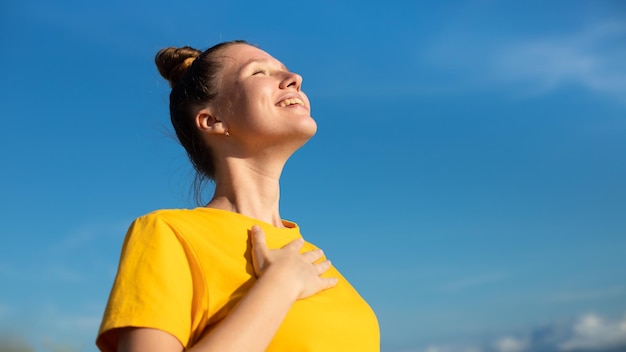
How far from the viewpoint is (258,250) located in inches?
97.4

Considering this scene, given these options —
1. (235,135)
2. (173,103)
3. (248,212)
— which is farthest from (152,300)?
(173,103)

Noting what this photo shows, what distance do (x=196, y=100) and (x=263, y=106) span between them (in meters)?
0.43

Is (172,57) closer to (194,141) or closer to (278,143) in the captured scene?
(194,141)

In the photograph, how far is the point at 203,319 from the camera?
2.25 meters

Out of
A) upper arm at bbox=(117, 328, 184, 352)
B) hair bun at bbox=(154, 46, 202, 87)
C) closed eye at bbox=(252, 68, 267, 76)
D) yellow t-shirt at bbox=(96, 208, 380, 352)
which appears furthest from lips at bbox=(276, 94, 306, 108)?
upper arm at bbox=(117, 328, 184, 352)

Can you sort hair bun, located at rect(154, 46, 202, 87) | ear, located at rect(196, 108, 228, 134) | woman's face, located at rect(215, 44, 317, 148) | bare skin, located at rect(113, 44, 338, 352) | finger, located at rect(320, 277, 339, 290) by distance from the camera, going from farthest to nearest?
hair bun, located at rect(154, 46, 202, 87) < ear, located at rect(196, 108, 228, 134) < woman's face, located at rect(215, 44, 317, 148) < finger, located at rect(320, 277, 339, 290) < bare skin, located at rect(113, 44, 338, 352)

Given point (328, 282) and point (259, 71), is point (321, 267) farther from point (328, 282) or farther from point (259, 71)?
point (259, 71)

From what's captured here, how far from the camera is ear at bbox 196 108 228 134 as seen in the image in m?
2.93

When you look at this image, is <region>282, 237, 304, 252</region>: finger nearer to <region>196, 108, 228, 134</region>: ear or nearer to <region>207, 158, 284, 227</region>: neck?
<region>207, 158, 284, 227</region>: neck

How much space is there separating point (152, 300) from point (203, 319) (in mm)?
207

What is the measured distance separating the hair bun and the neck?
795 millimetres

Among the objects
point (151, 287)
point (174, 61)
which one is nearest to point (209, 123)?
point (174, 61)

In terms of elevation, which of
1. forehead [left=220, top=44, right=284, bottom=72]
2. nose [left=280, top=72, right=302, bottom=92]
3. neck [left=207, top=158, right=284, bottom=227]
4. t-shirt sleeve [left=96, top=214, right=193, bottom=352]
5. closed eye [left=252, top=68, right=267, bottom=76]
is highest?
forehead [left=220, top=44, right=284, bottom=72]

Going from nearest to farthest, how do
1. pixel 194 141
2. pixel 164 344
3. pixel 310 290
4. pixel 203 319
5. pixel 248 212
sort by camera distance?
pixel 164 344 → pixel 203 319 → pixel 310 290 → pixel 248 212 → pixel 194 141
